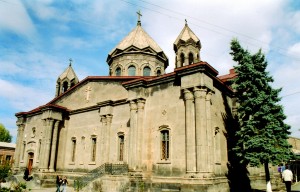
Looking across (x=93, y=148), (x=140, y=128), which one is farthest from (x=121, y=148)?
(x=93, y=148)

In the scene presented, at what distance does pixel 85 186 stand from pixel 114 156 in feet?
9.45

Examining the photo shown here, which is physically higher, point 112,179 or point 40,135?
point 40,135

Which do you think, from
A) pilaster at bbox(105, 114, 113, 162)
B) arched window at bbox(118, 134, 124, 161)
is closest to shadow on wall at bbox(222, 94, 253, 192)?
arched window at bbox(118, 134, 124, 161)

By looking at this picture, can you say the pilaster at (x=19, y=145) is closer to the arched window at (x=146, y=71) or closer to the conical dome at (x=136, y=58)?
the conical dome at (x=136, y=58)

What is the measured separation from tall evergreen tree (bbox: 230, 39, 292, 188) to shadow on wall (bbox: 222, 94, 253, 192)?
1757 millimetres

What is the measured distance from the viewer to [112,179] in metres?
16.7

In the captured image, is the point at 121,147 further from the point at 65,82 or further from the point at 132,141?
the point at 65,82

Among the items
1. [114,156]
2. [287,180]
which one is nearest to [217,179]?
[287,180]

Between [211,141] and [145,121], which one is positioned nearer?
[211,141]

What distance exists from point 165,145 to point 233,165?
526 cm

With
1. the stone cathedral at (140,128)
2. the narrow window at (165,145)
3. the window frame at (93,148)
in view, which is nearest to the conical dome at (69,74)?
the stone cathedral at (140,128)

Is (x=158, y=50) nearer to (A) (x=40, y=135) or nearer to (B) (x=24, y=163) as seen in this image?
(A) (x=40, y=135)

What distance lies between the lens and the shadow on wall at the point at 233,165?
16906mm

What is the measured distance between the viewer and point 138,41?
90.8ft
